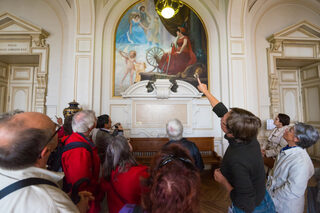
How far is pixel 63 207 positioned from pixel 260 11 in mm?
7548

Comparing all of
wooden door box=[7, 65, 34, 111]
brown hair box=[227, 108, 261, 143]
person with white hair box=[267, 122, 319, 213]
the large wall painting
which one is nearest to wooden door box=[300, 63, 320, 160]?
the large wall painting

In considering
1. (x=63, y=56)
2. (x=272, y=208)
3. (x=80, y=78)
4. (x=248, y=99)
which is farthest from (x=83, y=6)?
(x=272, y=208)

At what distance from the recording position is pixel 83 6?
16.0 ft

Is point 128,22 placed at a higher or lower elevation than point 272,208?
higher

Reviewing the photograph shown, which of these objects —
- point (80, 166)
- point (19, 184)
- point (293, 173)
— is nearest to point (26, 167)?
point (19, 184)

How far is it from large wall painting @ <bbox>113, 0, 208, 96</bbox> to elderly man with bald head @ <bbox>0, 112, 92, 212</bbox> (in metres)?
4.46

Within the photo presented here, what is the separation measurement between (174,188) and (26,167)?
2.29ft

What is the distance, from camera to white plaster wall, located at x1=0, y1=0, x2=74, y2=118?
538 centimetres

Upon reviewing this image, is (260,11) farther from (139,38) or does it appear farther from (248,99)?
(139,38)

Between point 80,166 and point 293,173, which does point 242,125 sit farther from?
point 80,166

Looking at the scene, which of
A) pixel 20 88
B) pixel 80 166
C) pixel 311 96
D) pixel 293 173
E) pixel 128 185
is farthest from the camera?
pixel 311 96

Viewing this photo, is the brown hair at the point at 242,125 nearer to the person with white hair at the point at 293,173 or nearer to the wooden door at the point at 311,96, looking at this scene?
the person with white hair at the point at 293,173

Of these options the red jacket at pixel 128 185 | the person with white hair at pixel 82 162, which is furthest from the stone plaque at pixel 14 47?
the red jacket at pixel 128 185

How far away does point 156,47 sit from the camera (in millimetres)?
5461
